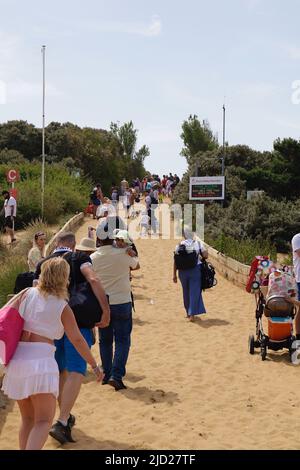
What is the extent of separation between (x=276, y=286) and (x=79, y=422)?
3.20 m

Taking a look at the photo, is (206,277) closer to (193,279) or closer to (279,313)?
(193,279)

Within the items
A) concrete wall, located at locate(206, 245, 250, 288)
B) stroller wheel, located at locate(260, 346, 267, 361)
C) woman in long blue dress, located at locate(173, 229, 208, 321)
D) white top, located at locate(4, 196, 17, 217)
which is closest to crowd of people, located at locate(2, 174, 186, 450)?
stroller wheel, located at locate(260, 346, 267, 361)

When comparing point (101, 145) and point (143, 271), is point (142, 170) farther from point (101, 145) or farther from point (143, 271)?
point (143, 271)

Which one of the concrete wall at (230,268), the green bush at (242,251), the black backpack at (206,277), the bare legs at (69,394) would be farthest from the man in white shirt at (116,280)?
the green bush at (242,251)

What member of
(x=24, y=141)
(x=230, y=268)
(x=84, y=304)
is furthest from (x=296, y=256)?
(x=24, y=141)

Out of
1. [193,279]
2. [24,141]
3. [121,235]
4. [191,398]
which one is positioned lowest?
[191,398]

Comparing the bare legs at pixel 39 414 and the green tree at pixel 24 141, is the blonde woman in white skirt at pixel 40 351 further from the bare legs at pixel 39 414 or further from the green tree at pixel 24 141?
the green tree at pixel 24 141

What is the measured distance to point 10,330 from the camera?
4215 millimetres

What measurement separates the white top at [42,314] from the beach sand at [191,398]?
150cm

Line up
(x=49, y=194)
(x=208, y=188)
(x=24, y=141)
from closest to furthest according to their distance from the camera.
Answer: (x=208, y=188) < (x=49, y=194) < (x=24, y=141)

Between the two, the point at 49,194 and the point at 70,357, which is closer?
the point at 70,357

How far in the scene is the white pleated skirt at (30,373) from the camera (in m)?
4.16

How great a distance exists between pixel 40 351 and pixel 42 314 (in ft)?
0.80

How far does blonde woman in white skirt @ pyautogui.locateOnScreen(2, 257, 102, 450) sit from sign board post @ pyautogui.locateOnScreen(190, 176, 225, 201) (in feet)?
71.8
